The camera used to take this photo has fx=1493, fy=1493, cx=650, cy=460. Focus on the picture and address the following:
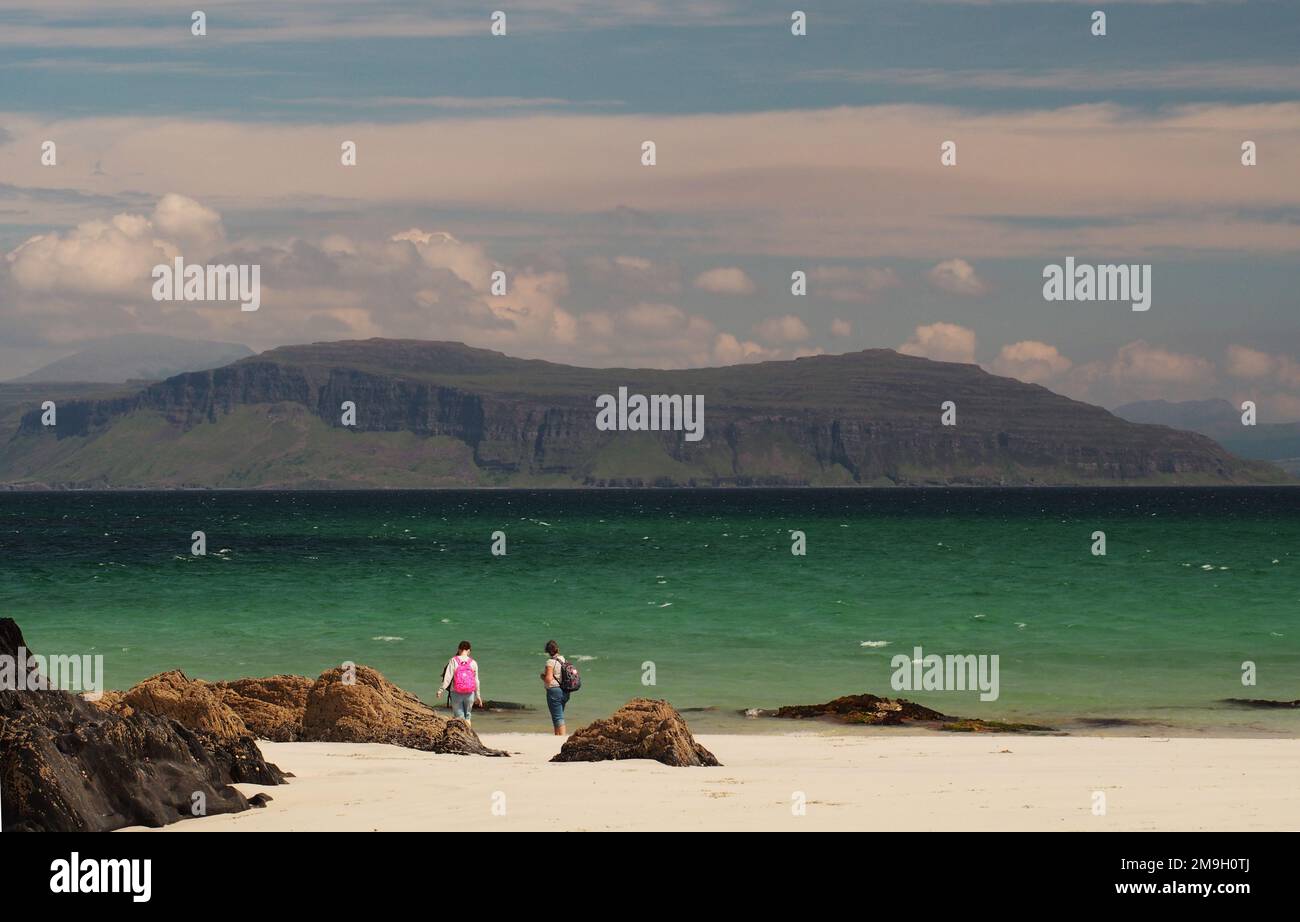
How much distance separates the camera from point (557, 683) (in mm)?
24938

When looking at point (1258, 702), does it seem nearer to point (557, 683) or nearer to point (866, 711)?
point (866, 711)

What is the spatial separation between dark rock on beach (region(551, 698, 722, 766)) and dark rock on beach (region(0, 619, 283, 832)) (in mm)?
5313

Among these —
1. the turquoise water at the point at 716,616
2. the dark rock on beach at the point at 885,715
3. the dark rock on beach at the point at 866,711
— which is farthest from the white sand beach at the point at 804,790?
the turquoise water at the point at 716,616

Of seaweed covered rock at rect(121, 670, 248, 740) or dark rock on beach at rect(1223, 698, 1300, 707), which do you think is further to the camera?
dark rock on beach at rect(1223, 698, 1300, 707)

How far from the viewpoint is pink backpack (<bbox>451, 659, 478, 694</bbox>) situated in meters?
24.6

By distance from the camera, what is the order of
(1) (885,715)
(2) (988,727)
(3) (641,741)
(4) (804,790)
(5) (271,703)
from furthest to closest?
(1) (885,715), (2) (988,727), (5) (271,703), (3) (641,741), (4) (804,790)

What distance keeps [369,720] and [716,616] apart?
28.0 metres

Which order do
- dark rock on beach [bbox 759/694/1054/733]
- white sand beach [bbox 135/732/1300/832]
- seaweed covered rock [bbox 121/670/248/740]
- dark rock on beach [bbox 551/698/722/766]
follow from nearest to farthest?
white sand beach [bbox 135/732/1300/832], seaweed covered rock [bbox 121/670/248/740], dark rock on beach [bbox 551/698/722/766], dark rock on beach [bbox 759/694/1054/733]

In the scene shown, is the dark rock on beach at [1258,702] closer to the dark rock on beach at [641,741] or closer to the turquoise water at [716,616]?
the turquoise water at [716,616]

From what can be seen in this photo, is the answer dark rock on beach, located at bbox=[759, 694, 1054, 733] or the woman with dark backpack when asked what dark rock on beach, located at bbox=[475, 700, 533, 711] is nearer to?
the woman with dark backpack

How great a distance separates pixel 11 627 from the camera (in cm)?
1513

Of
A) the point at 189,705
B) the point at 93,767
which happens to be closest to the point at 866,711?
the point at 189,705

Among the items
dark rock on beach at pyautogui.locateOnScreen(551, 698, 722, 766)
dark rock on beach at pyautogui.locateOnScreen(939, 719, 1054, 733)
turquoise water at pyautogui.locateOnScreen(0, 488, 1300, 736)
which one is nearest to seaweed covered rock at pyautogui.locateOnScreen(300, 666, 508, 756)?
dark rock on beach at pyautogui.locateOnScreen(551, 698, 722, 766)

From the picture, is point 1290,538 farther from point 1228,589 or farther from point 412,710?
point 412,710
